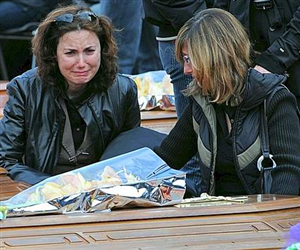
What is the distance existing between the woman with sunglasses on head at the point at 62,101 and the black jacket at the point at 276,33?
0.66 metres

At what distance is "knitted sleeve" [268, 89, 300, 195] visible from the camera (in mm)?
3760

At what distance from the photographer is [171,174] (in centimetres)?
349

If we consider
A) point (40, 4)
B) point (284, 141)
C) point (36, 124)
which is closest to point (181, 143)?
point (284, 141)

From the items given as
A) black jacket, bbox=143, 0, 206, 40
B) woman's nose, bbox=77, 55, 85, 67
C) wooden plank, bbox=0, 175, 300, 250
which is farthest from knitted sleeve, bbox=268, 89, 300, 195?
woman's nose, bbox=77, 55, 85, 67

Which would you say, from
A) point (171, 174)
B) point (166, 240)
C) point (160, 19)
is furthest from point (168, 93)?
point (166, 240)

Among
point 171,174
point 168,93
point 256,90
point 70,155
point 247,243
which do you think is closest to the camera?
point 247,243

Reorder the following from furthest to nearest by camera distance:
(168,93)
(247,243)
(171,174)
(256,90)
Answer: (168,93) → (256,90) → (171,174) → (247,243)

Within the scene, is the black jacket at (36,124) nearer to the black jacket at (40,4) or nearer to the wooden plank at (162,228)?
the wooden plank at (162,228)

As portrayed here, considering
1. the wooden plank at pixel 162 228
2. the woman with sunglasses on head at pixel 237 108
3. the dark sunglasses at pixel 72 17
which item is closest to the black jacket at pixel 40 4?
the dark sunglasses at pixel 72 17

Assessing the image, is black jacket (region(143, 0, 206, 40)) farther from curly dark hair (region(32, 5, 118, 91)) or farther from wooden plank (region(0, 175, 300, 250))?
wooden plank (region(0, 175, 300, 250))

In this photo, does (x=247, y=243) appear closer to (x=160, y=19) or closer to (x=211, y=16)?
(x=211, y=16)

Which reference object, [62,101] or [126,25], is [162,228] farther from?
[126,25]

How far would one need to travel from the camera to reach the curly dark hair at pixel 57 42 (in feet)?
14.9

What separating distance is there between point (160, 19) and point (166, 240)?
1818 mm
